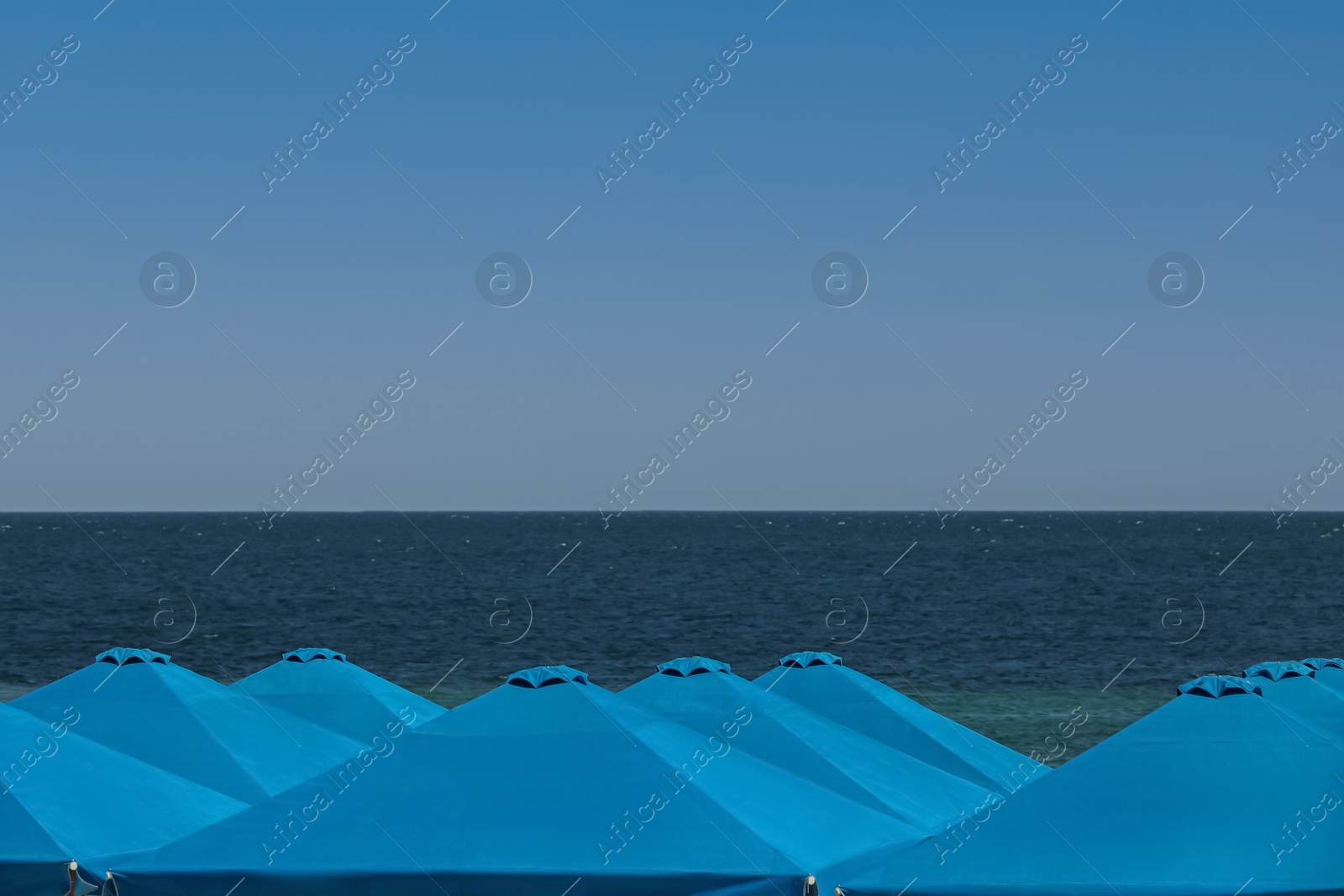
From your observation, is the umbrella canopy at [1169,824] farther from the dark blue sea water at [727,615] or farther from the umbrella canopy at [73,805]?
the dark blue sea water at [727,615]

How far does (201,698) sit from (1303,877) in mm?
9768

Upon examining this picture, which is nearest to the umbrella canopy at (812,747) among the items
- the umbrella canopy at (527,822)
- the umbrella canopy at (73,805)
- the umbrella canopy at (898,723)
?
the umbrella canopy at (898,723)

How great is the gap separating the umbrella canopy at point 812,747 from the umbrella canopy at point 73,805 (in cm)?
374

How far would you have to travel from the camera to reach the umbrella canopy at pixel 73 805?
368 inches

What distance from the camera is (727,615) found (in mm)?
63906

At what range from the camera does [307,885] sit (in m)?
8.51

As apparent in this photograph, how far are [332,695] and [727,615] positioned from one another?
48.9 metres

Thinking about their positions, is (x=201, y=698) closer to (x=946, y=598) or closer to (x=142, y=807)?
(x=142, y=807)

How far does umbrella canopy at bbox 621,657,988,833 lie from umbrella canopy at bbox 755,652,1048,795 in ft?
2.56

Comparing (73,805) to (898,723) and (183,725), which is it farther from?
(898,723)

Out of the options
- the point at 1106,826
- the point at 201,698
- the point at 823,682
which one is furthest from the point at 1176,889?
the point at 201,698

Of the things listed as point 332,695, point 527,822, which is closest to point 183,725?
point 332,695

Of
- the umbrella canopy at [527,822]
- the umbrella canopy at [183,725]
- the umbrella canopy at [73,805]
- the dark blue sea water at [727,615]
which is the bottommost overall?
the umbrella canopy at [527,822]

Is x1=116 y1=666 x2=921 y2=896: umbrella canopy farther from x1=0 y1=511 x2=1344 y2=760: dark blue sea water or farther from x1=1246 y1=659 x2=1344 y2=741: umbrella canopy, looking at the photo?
x1=0 y1=511 x2=1344 y2=760: dark blue sea water
